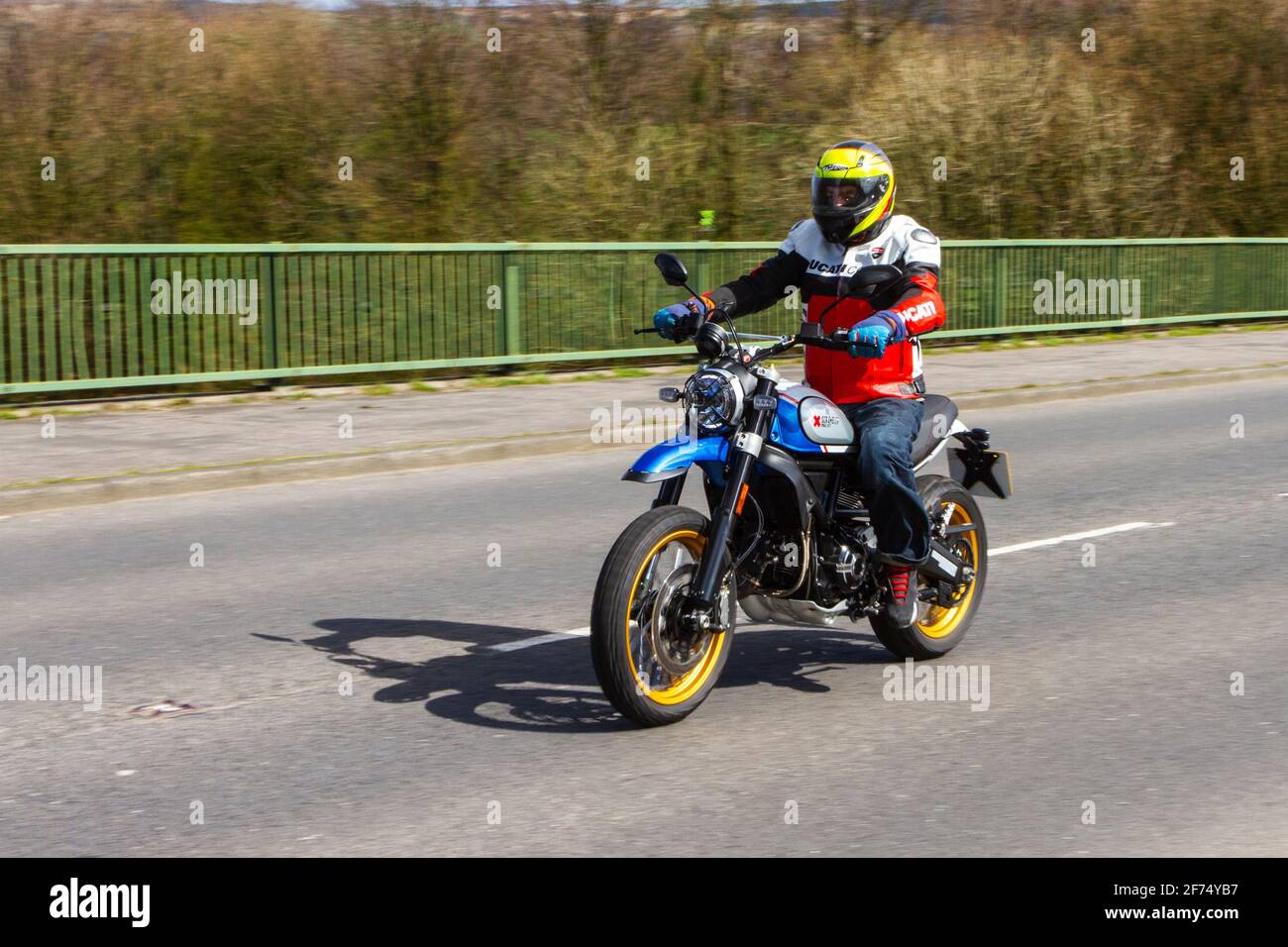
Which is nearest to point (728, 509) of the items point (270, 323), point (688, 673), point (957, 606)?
point (688, 673)

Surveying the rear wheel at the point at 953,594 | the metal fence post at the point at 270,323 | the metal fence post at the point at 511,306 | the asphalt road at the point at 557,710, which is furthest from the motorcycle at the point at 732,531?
the metal fence post at the point at 511,306

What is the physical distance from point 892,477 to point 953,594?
994 millimetres

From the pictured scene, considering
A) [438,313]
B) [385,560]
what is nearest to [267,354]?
[438,313]

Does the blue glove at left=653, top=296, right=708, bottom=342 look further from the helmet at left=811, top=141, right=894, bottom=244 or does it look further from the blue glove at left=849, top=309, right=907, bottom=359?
the helmet at left=811, top=141, right=894, bottom=244

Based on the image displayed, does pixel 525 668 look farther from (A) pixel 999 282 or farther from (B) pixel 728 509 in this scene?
(A) pixel 999 282

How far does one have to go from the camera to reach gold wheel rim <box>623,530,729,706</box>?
550 cm

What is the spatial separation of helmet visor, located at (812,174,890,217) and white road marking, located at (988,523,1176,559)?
3.30m

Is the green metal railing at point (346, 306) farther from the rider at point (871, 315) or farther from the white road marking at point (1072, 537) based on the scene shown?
the rider at point (871, 315)

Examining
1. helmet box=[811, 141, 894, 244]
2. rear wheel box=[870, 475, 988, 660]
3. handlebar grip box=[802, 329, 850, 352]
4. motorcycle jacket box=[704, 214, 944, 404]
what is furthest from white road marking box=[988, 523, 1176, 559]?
handlebar grip box=[802, 329, 850, 352]

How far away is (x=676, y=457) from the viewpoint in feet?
18.5

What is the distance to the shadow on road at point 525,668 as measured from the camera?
6.04 metres

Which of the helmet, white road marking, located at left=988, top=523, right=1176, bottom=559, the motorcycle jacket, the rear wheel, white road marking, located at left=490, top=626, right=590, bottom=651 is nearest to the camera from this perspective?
the helmet
